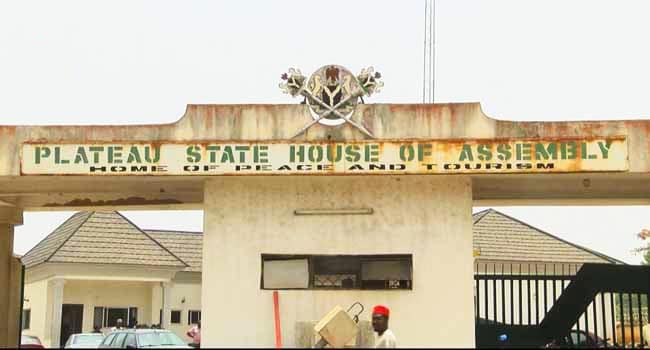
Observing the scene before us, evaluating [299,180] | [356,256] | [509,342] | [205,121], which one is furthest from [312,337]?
[509,342]

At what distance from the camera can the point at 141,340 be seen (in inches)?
854

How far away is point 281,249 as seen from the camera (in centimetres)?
1579

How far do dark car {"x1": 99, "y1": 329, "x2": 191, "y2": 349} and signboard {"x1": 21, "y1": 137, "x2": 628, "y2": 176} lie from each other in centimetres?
657

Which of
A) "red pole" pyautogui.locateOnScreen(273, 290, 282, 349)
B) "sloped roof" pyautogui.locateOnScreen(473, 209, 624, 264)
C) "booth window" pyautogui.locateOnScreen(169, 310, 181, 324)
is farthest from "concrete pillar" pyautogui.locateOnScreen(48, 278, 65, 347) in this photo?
"red pole" pyautogui.locateOnScreen(273, 290, 282, 349)

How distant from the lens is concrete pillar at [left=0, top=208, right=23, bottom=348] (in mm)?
20141

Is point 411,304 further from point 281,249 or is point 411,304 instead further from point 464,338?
point 281,249

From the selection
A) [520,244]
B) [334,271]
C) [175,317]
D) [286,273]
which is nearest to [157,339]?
[286,273]

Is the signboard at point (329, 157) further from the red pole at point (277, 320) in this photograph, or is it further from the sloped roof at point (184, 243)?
the sloped roof at point (184, 243)

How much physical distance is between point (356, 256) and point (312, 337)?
1.40 meters

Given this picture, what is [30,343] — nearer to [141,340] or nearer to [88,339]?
[88,339]

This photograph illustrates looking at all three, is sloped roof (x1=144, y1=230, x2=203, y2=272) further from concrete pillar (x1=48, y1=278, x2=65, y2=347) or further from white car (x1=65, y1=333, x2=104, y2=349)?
white car (x1=65, y1=333, x2=104, y2=349)

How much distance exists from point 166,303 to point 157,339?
60.9 feet

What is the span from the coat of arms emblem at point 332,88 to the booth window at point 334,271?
215cm

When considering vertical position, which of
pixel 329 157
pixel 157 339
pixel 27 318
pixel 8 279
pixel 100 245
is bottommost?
pixel 27 318
